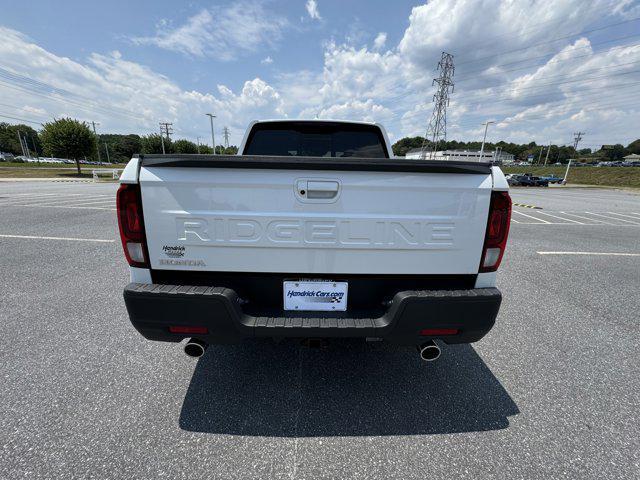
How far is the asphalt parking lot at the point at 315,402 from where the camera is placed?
1.71 meters

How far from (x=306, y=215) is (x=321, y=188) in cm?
19

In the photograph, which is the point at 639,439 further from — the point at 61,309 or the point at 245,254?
the point at 61,309

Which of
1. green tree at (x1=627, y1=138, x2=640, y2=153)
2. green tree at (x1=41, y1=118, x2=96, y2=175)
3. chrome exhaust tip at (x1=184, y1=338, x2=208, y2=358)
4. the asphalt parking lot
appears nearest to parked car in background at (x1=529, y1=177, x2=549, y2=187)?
the asphalt parking lot

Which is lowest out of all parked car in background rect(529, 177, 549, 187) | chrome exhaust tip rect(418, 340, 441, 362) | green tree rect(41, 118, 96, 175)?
parked car in background rect(529, 177, 549, 187)

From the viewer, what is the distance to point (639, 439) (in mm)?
A: 1891

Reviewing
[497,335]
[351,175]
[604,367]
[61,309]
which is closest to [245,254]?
[351,175]

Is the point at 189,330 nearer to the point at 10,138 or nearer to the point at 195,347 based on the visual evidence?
the point at 195,347

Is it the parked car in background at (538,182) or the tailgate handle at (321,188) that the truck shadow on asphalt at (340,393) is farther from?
the parked car in background at (538,182)

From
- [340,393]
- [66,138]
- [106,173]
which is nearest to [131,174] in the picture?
[340,393]

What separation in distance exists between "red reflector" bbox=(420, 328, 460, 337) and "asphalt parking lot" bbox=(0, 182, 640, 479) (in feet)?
2.18

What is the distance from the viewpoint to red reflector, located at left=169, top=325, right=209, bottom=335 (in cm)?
181

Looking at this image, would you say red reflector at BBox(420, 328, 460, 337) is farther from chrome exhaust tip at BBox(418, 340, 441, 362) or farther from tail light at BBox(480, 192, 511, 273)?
tail light at BBox(480, 192, 511, 273)

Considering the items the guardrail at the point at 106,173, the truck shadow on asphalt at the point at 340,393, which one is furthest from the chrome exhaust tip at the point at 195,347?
the guardrail at the point at 106,173

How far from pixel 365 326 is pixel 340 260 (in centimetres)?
44
